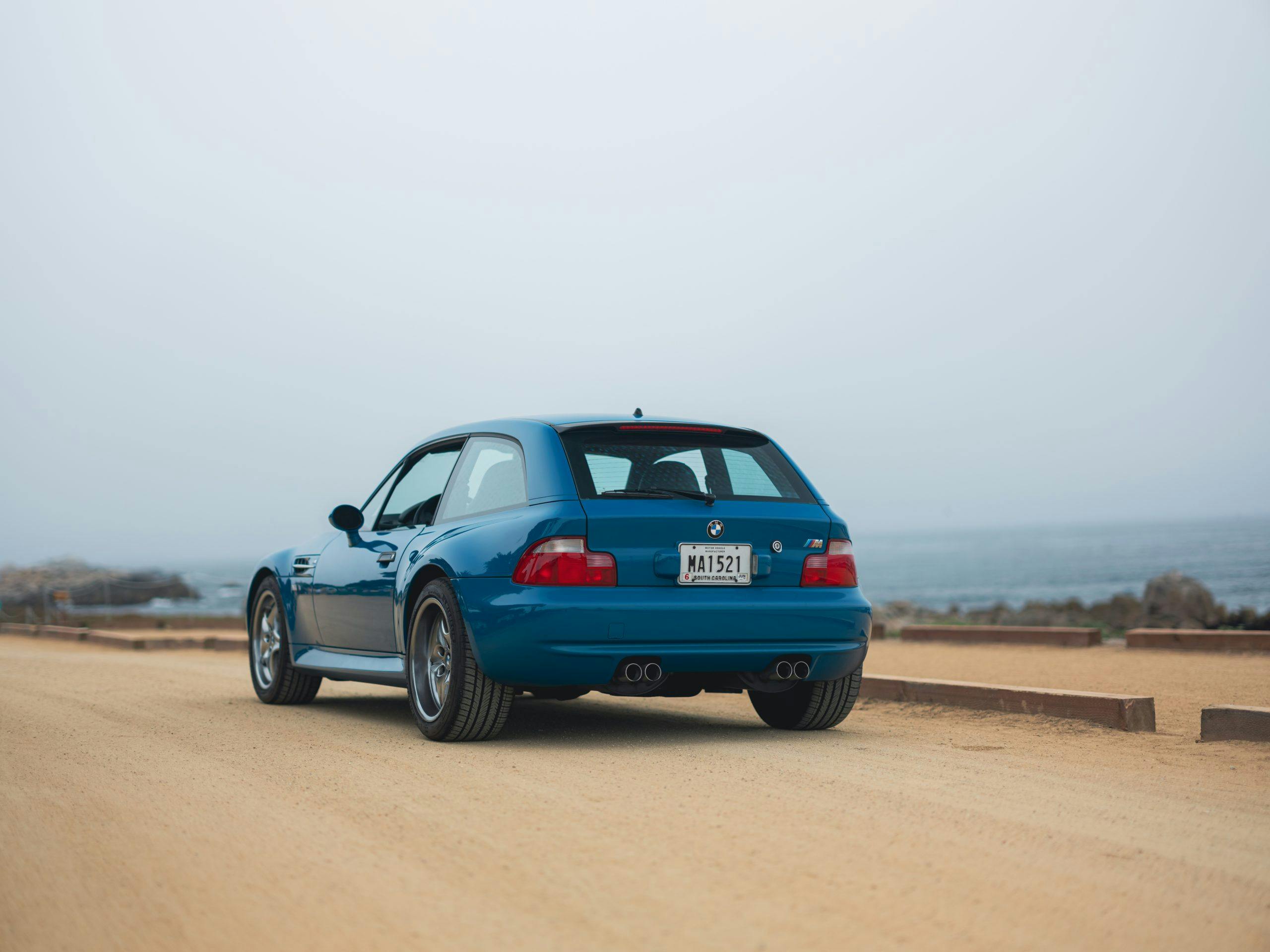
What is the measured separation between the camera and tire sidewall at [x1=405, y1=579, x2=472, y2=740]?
6195 mm

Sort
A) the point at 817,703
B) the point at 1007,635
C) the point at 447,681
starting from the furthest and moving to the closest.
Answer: the point at 1007,635 < the point at 817,703 < the point at 447,681

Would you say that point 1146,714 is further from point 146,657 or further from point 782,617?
point 146,657

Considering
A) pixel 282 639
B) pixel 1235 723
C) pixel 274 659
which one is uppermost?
pixel 282 639

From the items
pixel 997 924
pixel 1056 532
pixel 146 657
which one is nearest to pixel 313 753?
pixel 997 924

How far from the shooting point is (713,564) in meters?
6.18

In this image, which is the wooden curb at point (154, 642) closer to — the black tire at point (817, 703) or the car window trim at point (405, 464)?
the car window trim at point (405, 464)

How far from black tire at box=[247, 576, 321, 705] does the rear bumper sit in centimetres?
282

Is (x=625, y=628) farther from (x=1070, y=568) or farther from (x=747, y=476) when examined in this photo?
(x=1070, y=568)

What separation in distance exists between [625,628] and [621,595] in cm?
16

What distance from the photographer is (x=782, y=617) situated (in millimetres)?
6273

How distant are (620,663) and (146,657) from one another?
11725mm

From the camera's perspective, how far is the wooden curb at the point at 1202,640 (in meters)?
11.9

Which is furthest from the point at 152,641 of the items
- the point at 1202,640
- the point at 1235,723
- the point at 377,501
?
the point at 1235,723

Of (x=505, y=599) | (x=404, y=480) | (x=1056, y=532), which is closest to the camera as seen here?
(x=505, y=599)
